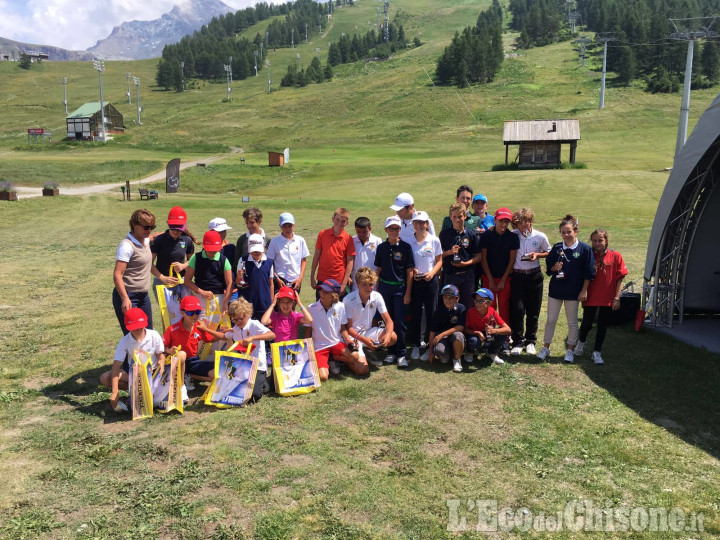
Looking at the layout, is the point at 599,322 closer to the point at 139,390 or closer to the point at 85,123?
the point at 139,390

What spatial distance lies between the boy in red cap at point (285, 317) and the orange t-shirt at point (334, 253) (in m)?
0.97

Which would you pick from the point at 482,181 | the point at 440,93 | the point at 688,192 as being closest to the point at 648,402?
the point at 688,192

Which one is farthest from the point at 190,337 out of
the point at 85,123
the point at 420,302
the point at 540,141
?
the point at 85,123

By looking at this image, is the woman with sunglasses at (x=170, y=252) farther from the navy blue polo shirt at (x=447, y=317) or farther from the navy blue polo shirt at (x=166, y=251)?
the navy blue polo shirt at (x=447, y=317)

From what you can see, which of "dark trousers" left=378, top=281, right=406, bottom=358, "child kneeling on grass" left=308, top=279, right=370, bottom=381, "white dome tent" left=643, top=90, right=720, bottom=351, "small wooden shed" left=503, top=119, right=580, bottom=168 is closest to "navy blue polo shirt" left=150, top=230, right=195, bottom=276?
"child kneeling on grass" left=308, top=279, right=370, bottom=381

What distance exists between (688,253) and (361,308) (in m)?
6.24

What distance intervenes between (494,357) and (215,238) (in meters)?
4.43

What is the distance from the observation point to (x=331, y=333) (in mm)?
7664

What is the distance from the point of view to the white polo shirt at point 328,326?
7652 millimetres

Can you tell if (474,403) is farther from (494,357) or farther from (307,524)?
(307,524)

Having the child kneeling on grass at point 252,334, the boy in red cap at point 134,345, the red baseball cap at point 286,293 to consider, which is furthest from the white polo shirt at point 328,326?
the boy in red cap at point 134,345

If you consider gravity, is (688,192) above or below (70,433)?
above

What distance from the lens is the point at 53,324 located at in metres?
10.3

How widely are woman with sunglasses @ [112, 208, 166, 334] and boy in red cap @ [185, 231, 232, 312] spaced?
606 mm
